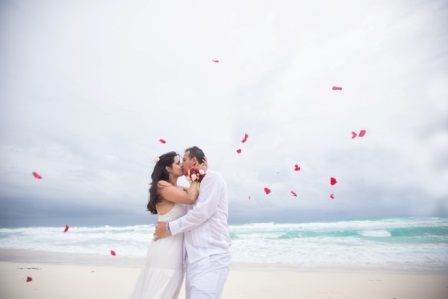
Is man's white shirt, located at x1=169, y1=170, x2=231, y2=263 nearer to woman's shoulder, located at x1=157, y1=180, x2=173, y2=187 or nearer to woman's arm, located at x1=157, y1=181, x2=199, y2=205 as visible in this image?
woman's arm, located at x1=157, y1=181, x2=199, y2=205

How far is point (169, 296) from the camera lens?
3754mm

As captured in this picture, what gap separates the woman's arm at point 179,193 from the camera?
390 centimetres

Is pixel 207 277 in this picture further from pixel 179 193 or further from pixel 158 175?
pixel 158 175

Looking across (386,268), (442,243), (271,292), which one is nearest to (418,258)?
(386,268)

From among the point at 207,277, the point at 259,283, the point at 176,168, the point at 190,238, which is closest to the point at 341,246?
the point at 259,283

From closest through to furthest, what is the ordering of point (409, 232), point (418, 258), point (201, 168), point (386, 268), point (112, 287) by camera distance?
1. point (201, 168)
2. point (112, 287)
3. point (386, 268)
4. point (418, 258)
5. point (409, 232)

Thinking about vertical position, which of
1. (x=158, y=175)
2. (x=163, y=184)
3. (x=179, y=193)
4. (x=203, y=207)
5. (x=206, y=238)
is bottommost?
(x=206, y=238)

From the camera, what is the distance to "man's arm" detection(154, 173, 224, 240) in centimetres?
362

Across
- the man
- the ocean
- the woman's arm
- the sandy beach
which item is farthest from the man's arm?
the ocean

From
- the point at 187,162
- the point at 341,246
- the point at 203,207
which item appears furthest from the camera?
the point at 341,246

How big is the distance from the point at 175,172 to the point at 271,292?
4.51 metres

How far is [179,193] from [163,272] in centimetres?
81

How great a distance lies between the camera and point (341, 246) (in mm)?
17172

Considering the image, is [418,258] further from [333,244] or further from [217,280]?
[217,280]
